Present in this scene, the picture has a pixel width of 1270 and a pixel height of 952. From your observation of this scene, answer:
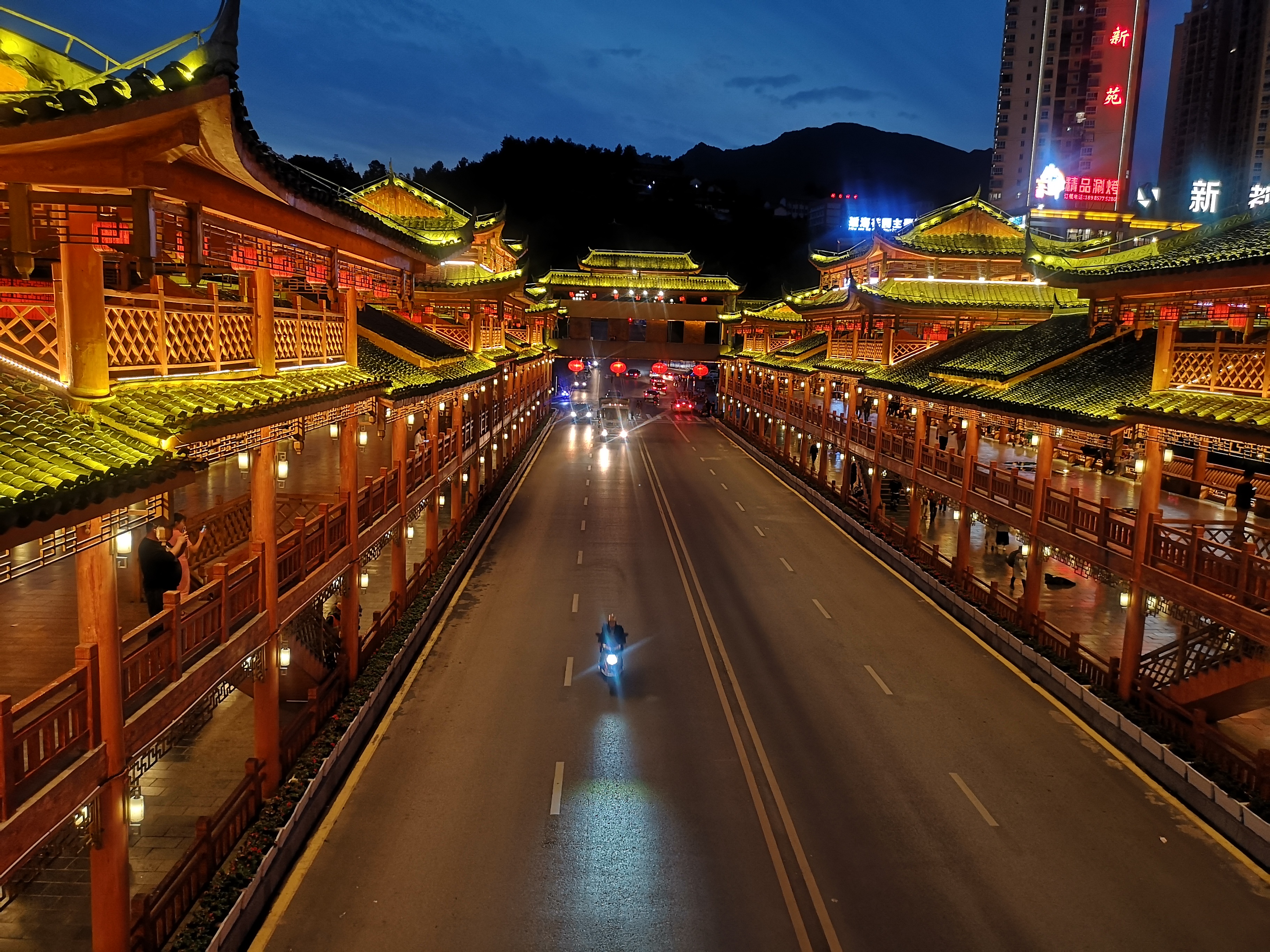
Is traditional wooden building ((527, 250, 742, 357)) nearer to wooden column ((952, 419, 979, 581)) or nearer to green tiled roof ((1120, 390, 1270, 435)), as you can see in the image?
wooden column ((952, 419, 979, 581))

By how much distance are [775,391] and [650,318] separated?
38248 mm

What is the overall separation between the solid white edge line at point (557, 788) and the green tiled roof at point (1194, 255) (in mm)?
12759

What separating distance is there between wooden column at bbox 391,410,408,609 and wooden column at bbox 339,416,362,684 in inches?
127

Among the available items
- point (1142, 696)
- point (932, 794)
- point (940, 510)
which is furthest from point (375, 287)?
point (940, 510)

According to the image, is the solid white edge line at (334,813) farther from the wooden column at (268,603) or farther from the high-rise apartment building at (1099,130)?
the high-rise apartment building at (1099,130)

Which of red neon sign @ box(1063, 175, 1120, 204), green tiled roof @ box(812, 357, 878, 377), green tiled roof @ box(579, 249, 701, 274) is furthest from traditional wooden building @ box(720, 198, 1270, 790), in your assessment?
green tiled roof @ box(579, 249, 701, 274)

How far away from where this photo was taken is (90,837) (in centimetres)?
736

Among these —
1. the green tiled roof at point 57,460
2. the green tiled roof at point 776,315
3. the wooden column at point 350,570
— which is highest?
the green tiled roof at point 776,315

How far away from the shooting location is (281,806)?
10609mm

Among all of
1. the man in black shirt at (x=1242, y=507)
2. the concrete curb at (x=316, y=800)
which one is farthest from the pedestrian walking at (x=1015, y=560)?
the concrete curb at (x=316, y=800)

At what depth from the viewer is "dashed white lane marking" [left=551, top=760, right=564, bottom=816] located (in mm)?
11734

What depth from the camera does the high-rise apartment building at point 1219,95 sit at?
286ft

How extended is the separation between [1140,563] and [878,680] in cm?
522

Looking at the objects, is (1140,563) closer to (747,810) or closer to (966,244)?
(747,810)
